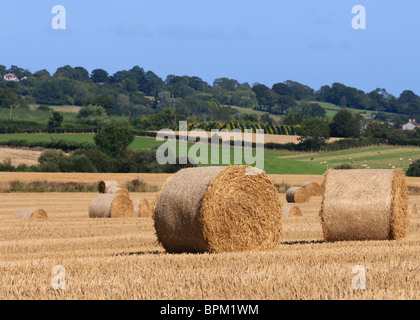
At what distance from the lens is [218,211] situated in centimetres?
1217

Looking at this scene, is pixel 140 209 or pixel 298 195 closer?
pixel 140 209

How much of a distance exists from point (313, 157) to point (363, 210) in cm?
6813

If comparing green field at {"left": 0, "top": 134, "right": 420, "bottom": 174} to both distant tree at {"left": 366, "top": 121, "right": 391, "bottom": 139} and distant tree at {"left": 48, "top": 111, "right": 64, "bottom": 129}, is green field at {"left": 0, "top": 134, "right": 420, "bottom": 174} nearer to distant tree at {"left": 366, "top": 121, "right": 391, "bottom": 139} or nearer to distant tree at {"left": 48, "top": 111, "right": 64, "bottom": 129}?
distant tree at {"left": 48, "top": 111, "right": 64, "bottom": 129}

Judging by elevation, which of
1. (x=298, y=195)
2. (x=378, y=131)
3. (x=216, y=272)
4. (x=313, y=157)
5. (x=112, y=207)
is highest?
(x=378, y=131)

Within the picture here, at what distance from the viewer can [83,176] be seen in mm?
46438

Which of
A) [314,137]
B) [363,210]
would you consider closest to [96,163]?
[314,137]

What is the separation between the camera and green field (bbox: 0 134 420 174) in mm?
67125

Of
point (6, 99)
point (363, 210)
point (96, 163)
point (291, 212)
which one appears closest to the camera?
point (363, 210)

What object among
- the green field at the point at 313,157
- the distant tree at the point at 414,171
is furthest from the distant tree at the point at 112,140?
the distant tree at the point at 414,171

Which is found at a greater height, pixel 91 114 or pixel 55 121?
pixel 91 114

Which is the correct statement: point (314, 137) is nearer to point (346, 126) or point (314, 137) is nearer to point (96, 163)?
point (346, 126)

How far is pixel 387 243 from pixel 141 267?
5.85 m

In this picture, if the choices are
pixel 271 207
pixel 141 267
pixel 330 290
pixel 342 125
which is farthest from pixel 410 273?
pixel 342 125
